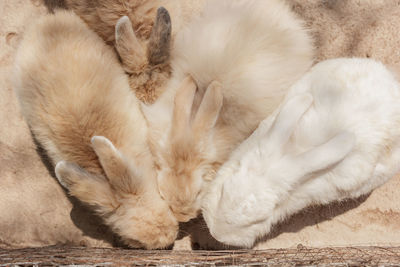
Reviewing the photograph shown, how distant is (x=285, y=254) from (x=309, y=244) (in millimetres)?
624

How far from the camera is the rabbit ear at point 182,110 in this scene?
240 centimetres

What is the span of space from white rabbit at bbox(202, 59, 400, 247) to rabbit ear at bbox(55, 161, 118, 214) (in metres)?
0.66

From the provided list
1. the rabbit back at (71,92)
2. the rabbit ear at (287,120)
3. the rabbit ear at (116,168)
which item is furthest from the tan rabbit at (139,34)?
the rabbit ear at (287,120)

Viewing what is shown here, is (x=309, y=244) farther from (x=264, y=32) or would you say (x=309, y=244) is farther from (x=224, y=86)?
(x=264, y=32)

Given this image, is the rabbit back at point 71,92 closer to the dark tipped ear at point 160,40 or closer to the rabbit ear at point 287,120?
the dark tipped ear at point 160,40

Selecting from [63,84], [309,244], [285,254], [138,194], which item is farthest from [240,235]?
[63,84]

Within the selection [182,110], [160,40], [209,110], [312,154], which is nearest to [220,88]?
[209,110]

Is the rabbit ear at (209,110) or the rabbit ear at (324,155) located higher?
the rabbit ear at (324,155)

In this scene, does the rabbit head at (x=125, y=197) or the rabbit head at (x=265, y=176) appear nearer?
the rabbit head at (x=265, y=176)

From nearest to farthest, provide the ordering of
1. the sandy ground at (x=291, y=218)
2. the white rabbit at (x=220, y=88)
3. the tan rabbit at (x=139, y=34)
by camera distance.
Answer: the white rabbit at (x=220, y=88), the tan rabbit at (x=139, y=34), the sandy ground at (x=291, y=218)

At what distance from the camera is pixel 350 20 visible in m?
2.96

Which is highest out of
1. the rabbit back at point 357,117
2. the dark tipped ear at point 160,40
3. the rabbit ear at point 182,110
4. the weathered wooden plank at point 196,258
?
the rabbit back at point 357,117

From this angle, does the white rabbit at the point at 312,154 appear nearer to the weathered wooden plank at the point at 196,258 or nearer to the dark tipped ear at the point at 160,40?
the weathered wooden plank at the point at 196,258

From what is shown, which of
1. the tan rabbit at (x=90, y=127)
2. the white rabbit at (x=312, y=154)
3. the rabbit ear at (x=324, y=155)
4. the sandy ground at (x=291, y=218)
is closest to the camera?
the rabbit ear at (x=324, y=155)
